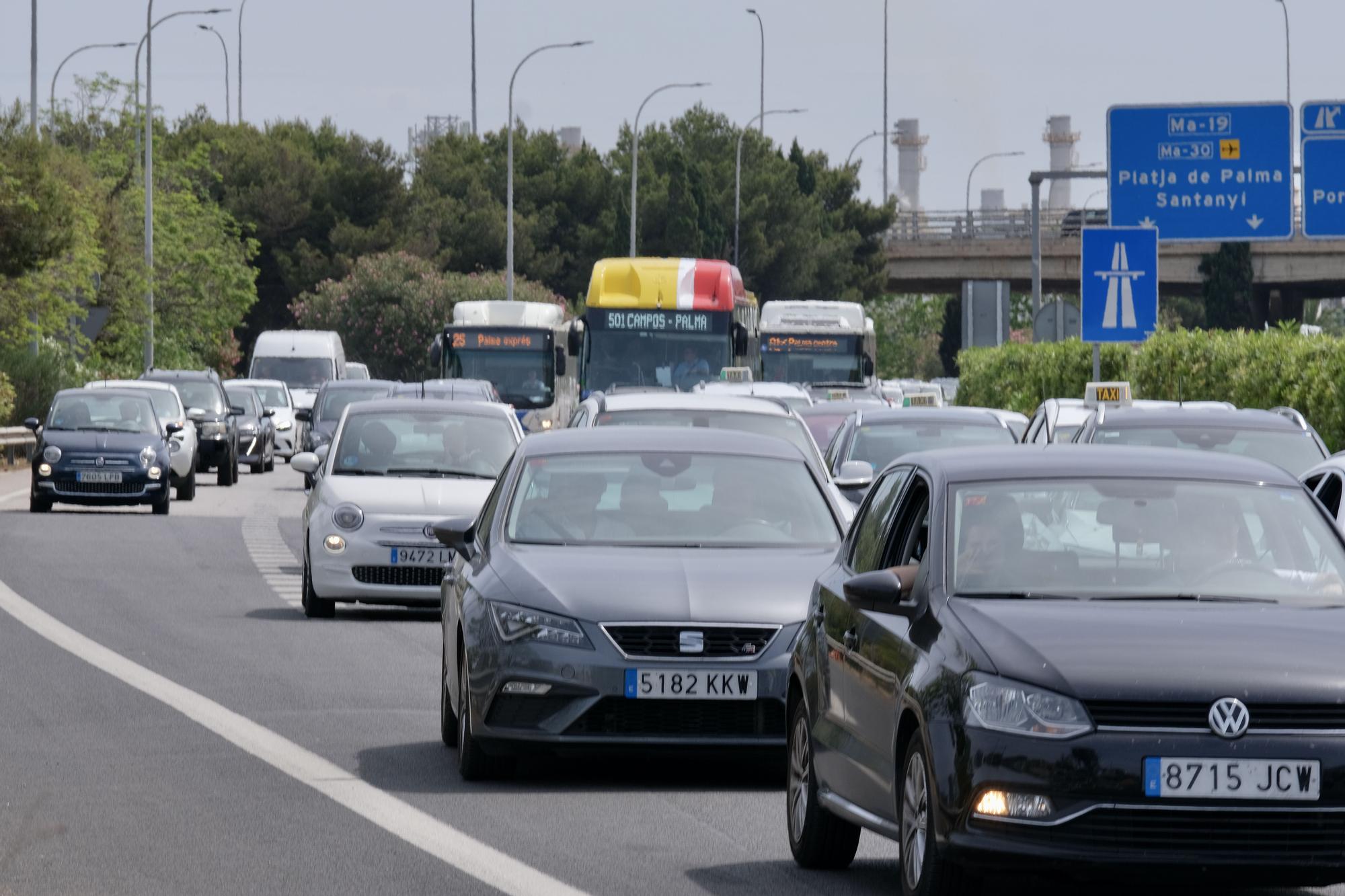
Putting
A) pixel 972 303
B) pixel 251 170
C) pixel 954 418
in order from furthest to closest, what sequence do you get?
pixel 251 170
pixel 972 303
pixel 954 418

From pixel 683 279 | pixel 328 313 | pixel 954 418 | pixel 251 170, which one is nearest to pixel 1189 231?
pixel 683 279

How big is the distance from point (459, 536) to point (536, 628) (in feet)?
4.63

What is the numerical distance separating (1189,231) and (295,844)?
27.1m

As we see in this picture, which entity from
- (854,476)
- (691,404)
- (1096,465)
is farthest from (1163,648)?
(691,404)

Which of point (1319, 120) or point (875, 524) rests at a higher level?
point (1319, 120)

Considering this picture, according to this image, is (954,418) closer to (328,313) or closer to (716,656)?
(716,656)

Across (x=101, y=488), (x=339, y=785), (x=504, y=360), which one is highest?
(x=504, y=360)

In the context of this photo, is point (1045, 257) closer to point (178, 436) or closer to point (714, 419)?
point (178, 436)

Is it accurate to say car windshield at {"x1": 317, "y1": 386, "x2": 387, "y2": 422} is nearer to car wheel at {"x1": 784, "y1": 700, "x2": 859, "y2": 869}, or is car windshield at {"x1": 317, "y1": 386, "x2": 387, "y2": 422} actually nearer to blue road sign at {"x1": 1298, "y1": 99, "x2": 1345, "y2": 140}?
blue road sign at {"x1": 1298, "y1": 99, "x2": 1345, "y2": 140}

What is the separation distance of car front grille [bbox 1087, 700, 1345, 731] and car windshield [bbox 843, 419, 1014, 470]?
15.7 m

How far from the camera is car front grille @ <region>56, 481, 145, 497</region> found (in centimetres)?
3194

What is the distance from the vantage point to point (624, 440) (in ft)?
41.3

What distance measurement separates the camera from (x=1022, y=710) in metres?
7.07

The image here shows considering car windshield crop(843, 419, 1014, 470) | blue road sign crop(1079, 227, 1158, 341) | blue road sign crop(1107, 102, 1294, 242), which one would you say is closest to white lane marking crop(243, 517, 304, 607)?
car windshield crop(843, 419, 1014, 470)
